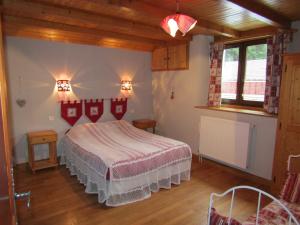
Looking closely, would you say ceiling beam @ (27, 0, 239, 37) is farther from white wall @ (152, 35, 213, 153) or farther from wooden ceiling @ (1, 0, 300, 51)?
white wall @ (152, 35, 213, 153)

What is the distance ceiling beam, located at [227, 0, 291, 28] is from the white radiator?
58.8 inches

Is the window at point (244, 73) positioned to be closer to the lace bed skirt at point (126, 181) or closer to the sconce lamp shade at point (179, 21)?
the lace bed skirt at point (126, 181)

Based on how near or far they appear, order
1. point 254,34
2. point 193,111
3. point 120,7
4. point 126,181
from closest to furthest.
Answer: point 120,7, point 126,181, point 254,34, point 193,111

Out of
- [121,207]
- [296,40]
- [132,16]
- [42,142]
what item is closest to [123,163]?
[121,207]

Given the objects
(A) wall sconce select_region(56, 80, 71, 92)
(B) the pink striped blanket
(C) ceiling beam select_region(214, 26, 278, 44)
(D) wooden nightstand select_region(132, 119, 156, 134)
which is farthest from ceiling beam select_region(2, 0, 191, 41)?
(D) wooden nightstand select_region(132, 119, 156, 134)

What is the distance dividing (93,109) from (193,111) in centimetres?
209

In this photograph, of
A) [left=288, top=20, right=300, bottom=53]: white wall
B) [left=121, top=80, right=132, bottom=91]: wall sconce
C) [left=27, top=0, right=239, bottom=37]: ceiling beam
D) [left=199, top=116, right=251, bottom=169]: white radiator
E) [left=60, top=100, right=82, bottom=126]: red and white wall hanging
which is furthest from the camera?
[left=121, top=80, right=132, bottom=91]: wall sconce

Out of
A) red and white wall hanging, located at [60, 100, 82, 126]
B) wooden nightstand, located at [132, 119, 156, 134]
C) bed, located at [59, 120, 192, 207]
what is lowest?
bed, located at [59, 120, 192, 207]

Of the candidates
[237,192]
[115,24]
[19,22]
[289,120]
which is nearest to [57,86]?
[19,22]

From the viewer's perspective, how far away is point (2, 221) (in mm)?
770

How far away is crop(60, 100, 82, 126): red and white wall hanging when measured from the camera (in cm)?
418

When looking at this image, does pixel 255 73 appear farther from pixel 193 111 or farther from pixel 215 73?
pixel 193 111

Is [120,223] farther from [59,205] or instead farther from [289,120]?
[289,120]

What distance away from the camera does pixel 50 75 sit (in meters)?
4.03
